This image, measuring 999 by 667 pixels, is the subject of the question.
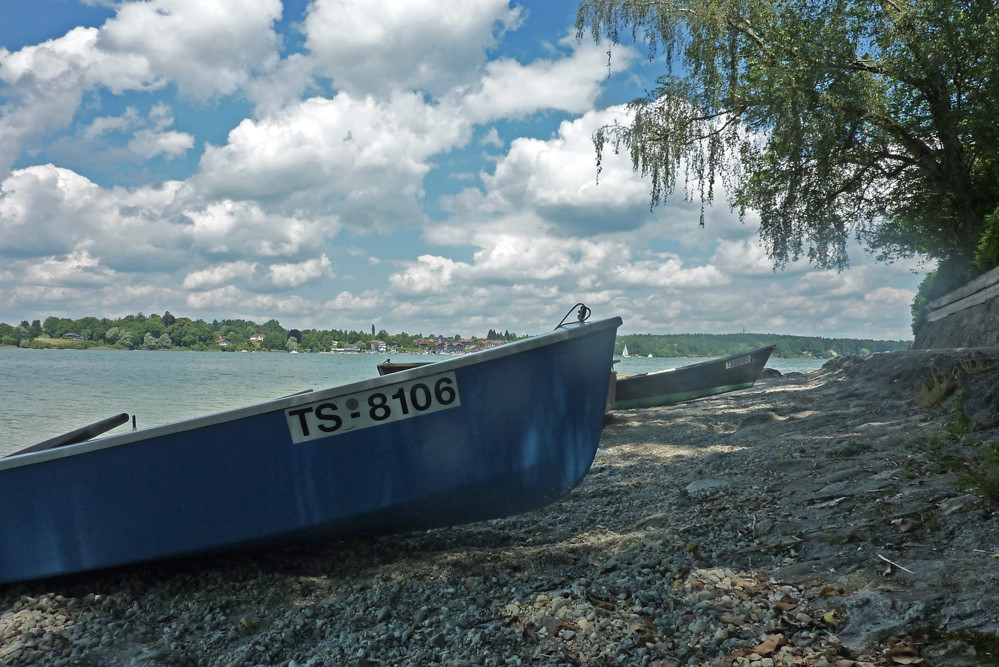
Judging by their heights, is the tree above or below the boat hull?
above

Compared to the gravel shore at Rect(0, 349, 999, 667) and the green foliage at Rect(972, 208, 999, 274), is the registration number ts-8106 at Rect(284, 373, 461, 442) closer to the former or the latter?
the gravel shore at Rect(0, 349, 999, 667)

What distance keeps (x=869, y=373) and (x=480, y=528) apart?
32.4 ft

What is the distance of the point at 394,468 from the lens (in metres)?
4.63

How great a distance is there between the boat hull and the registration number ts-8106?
12.4 m

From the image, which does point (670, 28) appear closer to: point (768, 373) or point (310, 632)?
point (310, 632)

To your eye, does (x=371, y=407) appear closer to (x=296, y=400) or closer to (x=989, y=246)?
(x=296, y=400)

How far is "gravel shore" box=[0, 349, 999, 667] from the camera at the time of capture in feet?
9.91

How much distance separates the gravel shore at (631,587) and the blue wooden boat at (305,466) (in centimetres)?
39

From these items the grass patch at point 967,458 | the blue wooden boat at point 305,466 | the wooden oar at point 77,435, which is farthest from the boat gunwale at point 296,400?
the grass patch at point 967,458

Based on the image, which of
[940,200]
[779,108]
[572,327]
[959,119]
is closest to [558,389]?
[572,327]

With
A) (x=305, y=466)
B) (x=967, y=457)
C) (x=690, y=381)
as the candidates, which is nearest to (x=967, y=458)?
(x=967, y=457)

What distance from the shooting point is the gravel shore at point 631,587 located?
9.91 feet

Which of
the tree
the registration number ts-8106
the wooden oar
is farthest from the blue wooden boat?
the tree

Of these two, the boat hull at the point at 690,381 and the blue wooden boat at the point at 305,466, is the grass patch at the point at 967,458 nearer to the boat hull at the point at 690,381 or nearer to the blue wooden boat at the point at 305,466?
the blue wooden boat at the point at 305,466
